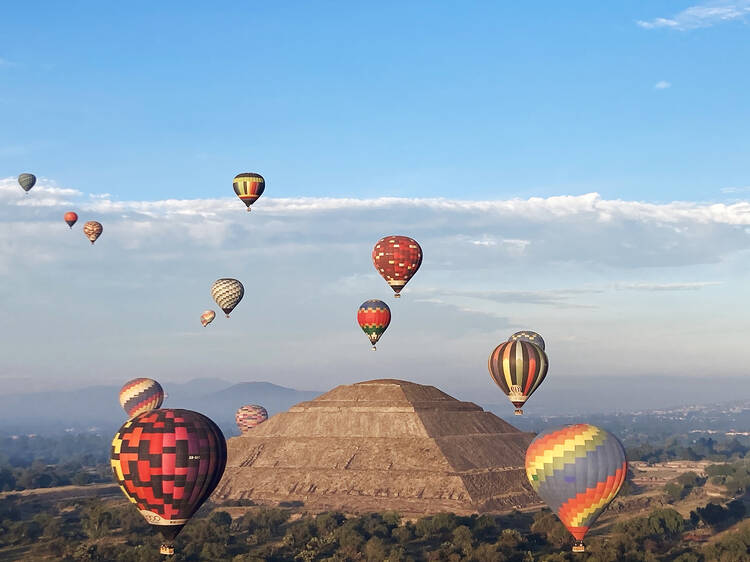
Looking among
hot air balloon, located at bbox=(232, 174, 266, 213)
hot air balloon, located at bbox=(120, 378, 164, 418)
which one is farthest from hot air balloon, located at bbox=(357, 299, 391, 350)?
hot air balloon, located at bbox=(120, 378, 164, 418)

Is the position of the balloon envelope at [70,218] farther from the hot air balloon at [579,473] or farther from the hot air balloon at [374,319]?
the hot air balloon at [579,473]

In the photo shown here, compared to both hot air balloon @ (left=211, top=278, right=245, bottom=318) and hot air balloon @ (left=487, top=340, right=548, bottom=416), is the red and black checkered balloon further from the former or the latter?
hot air balloon @ (left=211, top=278, right=245, bottom=318)

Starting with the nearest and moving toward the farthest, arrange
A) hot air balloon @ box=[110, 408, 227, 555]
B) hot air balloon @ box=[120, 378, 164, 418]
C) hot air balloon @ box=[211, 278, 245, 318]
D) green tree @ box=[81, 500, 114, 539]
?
Result: hot air balloon @ box=[110, 408, 227, 555], green tree @ box=[81, 500, 114, 539], hot air balloon @ box=[211, 278, 245, 318], hot air balloon @ box=[120, 378, 164, 418]

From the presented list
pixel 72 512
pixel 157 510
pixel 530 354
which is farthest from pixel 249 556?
pixel 72 512

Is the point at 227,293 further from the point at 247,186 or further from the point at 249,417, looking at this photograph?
the point at 249,417

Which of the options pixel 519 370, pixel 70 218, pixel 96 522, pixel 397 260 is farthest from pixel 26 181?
pixel 519 370
